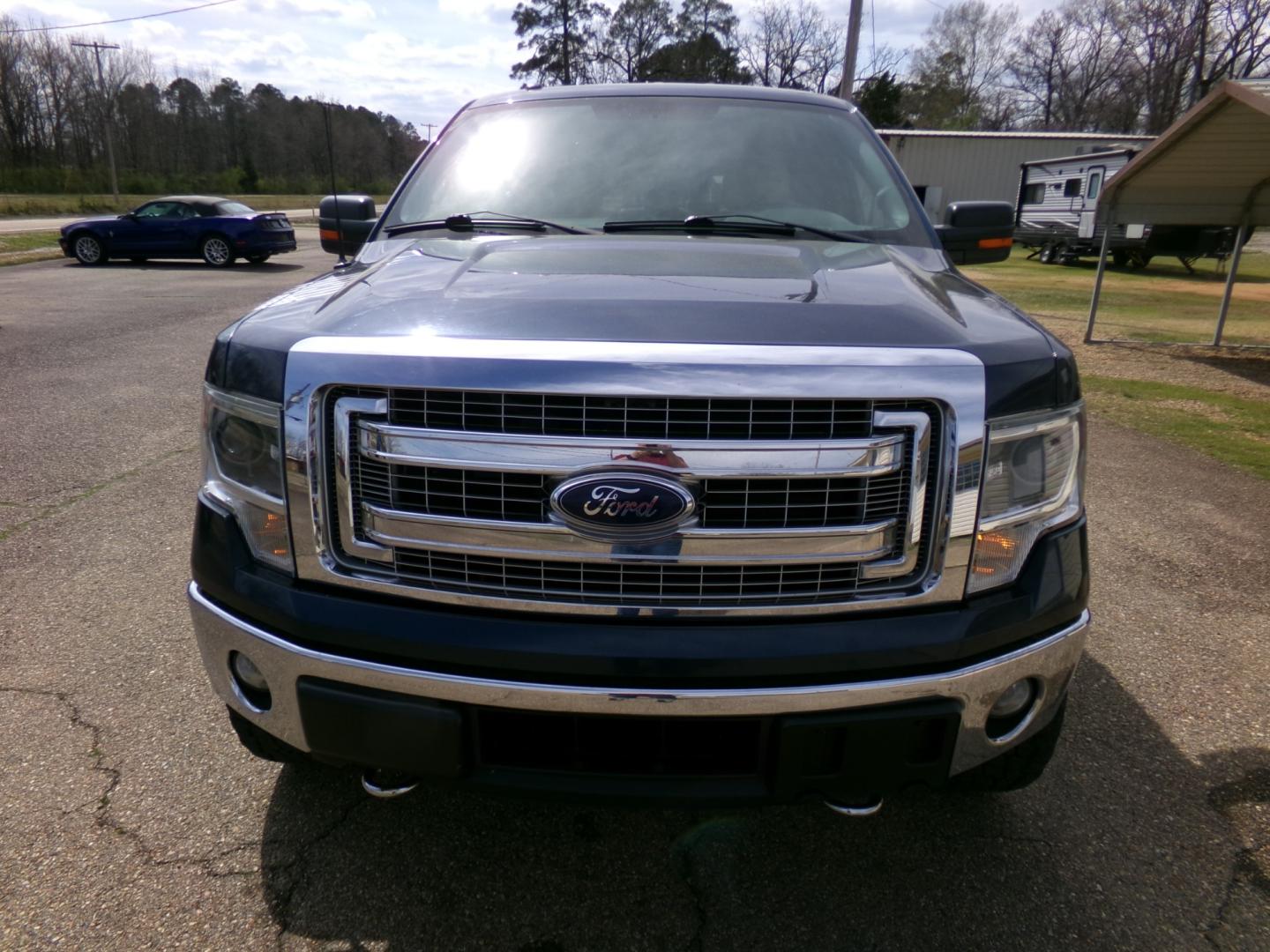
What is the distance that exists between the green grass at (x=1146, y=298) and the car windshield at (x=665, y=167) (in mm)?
9999

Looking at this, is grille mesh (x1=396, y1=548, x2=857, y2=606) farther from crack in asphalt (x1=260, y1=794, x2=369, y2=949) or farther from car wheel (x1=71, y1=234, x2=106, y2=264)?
car wheel (x1=71, y1=234, x2=106, y2=264)

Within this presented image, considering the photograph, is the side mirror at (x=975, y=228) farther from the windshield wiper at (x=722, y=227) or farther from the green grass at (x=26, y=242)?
the green grass at (x=26, y=242)

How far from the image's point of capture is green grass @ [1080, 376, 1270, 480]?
6.31 m

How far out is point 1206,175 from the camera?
9.73 meters

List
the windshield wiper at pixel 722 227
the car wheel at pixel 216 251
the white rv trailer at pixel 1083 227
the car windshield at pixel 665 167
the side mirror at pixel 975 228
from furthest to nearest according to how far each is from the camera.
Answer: the white rv trailer at pixel 1083 227 → the car wheel at pixel 216 251 → the side mirror at pixel 975 228 → the car windshield at pixel 665 167 → the windshield wiper at pixel 722 227

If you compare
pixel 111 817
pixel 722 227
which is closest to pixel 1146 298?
pixel 722 227

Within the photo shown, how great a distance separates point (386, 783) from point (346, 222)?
7.73 ft

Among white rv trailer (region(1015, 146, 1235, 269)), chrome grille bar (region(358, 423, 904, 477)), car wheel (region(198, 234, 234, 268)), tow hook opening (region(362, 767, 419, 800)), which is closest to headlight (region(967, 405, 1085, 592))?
chrome grille bar (region(358, 423, 904, 477))

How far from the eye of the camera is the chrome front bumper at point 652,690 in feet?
5.53

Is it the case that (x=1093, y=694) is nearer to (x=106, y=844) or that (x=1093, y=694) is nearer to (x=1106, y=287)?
(x=106, y=844)

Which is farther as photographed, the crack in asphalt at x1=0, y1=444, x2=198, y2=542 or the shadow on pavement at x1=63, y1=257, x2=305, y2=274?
the shadow on pavement at x1=63, y1=257, x2=305, y2=274

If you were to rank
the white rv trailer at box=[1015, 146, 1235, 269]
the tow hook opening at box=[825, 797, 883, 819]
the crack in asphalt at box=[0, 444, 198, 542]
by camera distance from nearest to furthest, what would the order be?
the tow hook opening at box=[825, 797, 883, 819] < the crack in asphalt at box=[0, 444, 198, 542] < the white rv trailer at box=[1015, 146, 1235, 269]

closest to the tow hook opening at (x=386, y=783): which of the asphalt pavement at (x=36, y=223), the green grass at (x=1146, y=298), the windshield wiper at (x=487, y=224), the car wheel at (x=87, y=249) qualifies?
the windshield wiper at (x=487, y=224)

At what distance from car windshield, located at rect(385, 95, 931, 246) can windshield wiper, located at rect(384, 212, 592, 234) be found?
0.05 meters
